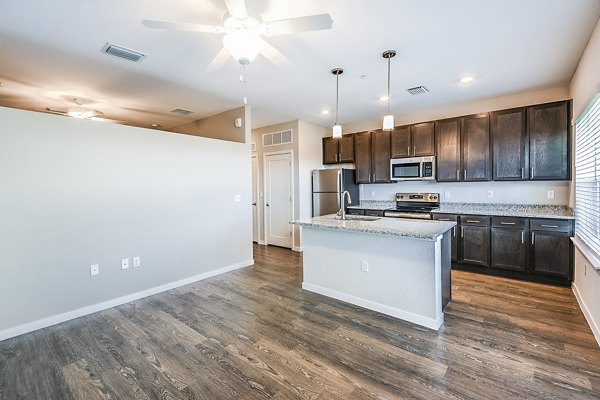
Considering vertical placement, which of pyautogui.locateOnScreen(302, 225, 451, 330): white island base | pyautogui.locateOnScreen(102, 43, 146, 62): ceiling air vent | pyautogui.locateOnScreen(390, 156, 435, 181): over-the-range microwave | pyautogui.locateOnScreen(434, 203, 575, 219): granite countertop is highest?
pyautogui.locateOnScreen(102, 43, 146, 62): ceiling air vent

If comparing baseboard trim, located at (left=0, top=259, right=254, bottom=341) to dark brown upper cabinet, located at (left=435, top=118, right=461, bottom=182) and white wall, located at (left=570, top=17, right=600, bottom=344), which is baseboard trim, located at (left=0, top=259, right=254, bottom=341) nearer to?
dark brown upper cabinet, located at (left=435, top=118, right=461, bottom=182)

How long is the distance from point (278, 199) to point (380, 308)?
3589 millimetres

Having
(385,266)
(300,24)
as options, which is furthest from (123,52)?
(385,266)

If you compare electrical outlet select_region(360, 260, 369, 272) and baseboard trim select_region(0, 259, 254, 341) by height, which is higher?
electrical outlet select_region(360, 260, 369, 272)

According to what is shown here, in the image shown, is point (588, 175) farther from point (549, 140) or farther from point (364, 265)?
point (364, 265)

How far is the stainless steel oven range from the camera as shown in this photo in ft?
15.1

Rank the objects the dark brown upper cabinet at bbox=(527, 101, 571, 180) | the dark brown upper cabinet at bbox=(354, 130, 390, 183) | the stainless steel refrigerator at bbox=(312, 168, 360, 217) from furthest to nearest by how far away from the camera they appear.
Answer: the stainless steel refrigerator at bbox=(312, 168, 360, 217), the dark brown upper cabinet at bbox=(354, 130, 390, 183), the dark brown upper cabinet at bbox=(527, 101, 571, 180)

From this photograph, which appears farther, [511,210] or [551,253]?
[511,210]

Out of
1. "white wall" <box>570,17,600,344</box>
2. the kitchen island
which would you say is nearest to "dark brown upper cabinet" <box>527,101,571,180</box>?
"white wall" <box>570,17,600,344</box>

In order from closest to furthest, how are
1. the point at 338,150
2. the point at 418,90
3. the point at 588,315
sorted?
the point at 588,315
the point at 418,90
the point at 338,150

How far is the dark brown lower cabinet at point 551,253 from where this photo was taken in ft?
11.3

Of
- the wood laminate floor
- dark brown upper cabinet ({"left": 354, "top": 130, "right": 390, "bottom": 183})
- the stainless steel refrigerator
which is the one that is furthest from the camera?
the stainless steel refrigerator

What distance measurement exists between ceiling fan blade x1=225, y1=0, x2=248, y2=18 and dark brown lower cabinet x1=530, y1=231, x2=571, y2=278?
4206 mm

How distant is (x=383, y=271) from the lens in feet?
9.43
